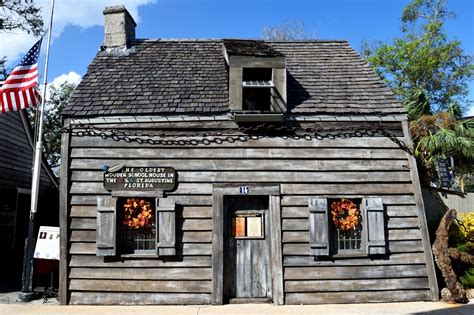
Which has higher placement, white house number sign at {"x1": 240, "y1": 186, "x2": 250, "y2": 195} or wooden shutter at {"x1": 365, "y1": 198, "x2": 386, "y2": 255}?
white house number sign at {"x1": 240, "y1": 186, "x2": 250, "y2": 195}

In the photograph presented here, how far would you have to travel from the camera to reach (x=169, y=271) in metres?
7.29

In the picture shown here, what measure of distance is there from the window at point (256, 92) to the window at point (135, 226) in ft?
8.44

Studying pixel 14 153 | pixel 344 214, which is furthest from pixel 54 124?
pixel 344 214

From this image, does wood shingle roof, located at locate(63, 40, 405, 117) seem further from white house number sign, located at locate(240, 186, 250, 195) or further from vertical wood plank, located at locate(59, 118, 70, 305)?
white house number sign, located at locate(240, 186, 250, 195)

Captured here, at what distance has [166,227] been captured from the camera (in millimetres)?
7246

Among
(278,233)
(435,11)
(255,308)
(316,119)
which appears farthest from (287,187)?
(435,11)

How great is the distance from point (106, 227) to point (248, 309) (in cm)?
295

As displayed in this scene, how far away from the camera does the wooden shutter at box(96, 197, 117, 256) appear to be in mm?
7223

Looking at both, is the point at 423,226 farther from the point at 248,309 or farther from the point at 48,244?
the point at 48,244

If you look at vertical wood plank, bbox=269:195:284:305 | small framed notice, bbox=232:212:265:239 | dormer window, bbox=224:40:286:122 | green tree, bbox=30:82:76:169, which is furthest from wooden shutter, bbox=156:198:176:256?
green tree, bbox=30:82:76:169

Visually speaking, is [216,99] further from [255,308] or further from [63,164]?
[255,308]

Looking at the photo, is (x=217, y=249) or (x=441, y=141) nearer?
(x=217, y=249)

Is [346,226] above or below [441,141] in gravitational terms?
below

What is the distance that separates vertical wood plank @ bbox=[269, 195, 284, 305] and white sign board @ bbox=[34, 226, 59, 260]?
404cm
